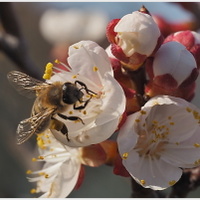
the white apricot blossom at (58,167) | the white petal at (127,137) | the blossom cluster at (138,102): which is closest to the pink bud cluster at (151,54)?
the blossom cluster at (138,102)

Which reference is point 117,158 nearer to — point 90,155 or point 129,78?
point 90,155

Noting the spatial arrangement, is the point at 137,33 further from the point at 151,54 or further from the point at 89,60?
the point at 89,60

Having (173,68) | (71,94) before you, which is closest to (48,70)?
(71,94)

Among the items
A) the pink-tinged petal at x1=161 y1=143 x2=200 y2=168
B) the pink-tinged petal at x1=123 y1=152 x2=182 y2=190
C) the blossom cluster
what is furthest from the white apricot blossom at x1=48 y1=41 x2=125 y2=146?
the pink-tinged petal at x1=161 y1=143 x2=200 y2=168

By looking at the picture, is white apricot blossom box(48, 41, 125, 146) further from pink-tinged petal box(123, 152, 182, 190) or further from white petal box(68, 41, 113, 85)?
pink-tinged petal box(123, 152, 182, 190)

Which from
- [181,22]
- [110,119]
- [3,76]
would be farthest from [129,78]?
[3,76]

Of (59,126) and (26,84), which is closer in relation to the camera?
(59,126)

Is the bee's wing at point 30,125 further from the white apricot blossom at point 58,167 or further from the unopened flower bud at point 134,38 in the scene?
the unopened flower bud at point 134,38
